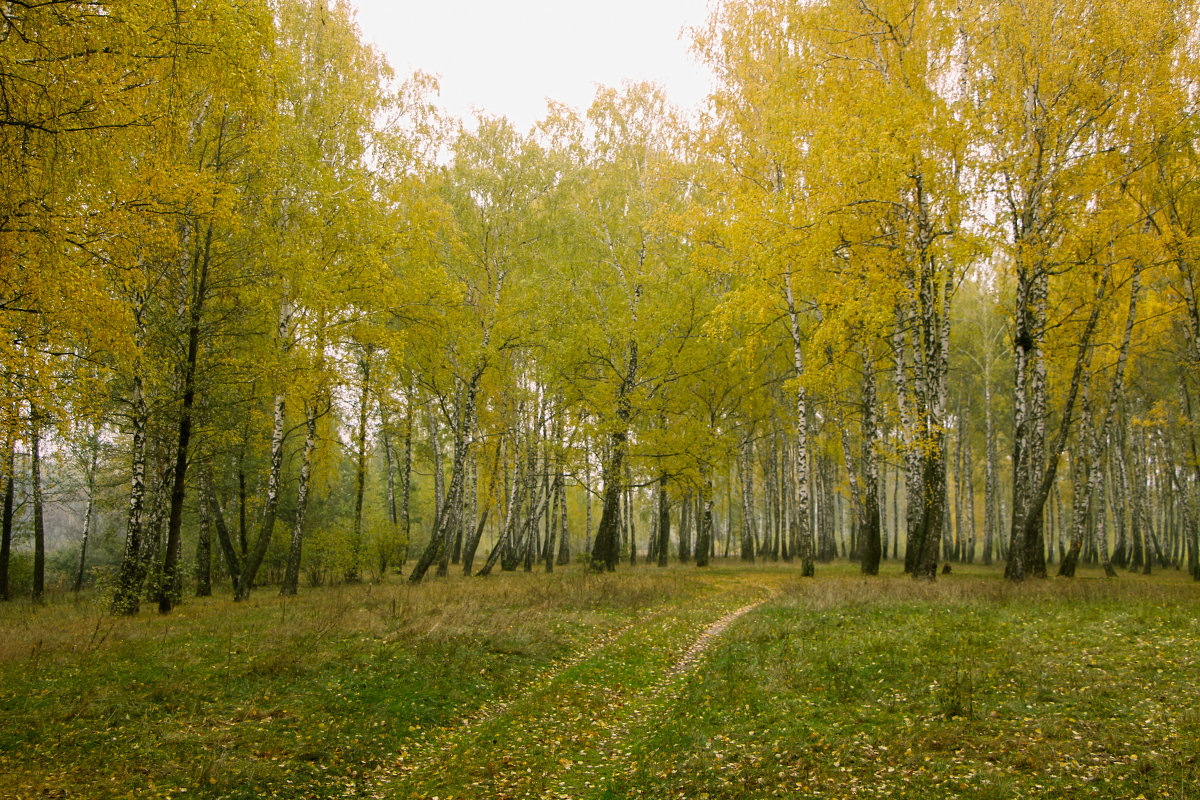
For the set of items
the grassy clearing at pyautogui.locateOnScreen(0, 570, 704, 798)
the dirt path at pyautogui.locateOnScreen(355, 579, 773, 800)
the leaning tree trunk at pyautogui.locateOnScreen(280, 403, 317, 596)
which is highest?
the leaning tree trunk at pyautogui.locateOnScreen(280, 403, 317, 596)

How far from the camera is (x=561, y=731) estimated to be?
305 inches

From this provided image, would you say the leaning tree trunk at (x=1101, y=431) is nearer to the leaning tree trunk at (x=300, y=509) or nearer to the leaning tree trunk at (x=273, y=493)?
the leaning tree trunk at (x=300, y=509)

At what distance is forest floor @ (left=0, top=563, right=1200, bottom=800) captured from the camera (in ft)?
18.6

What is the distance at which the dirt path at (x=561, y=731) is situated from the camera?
6315 millimetres

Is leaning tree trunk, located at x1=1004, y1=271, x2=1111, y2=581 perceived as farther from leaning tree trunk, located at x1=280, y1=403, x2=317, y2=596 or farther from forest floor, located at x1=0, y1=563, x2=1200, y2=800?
leaning tree trunk, located at x1=280, y1=403, x2=317, y2=596

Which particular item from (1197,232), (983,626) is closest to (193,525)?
(983,626)

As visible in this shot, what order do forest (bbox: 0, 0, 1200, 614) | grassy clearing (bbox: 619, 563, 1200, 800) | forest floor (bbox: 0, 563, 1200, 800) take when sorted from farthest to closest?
1. forest (bbox: 0, 0, 1200, 614)
2. forest floor (bbox: 0, 563, 1200, 800)
3. grassy clearing (bbox: 619, 563, 1200, 800)

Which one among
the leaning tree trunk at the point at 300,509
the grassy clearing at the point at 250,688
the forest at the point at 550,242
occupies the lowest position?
the grassy clearing at the point at 250,688

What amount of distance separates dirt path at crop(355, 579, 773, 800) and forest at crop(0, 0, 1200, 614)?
6.14 m

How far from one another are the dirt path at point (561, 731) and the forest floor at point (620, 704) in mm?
39

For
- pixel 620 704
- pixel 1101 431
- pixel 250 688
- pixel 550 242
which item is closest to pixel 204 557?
pixel 250 688

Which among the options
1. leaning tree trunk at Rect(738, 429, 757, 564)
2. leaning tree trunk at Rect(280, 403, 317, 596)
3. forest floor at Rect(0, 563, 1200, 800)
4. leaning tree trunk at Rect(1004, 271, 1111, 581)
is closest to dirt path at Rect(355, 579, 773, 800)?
forest floor at Rect(0, 563, 1200, 800)

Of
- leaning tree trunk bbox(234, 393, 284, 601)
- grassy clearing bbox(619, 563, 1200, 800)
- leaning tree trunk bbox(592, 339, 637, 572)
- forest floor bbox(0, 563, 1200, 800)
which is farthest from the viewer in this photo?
leaning tree trunk bbox(592, 339, 637, 572)

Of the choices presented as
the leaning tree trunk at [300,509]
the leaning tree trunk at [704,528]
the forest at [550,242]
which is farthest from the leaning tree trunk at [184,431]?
the leaning tree trunk at [704,528]
